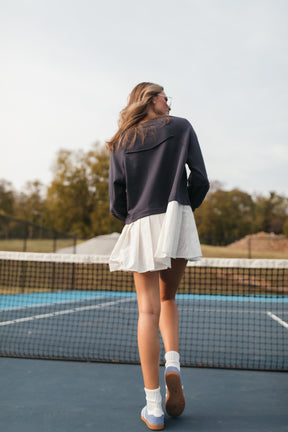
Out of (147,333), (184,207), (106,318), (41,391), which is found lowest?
(106,318)

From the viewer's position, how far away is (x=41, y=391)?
2.50 metres

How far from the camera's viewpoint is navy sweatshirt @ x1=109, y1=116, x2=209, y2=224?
2125 millimetres

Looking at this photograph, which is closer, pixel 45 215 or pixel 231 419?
pixel 231 419

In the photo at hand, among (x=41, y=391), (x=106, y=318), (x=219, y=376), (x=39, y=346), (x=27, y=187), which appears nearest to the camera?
(x=41, y=391)

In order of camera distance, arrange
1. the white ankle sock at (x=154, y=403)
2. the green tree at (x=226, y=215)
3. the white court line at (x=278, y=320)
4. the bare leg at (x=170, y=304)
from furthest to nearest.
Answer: the green tree at (x=226, y=215) → the white court line at (x=278, y=320) → the bare leg at (x=170, y=304) → the white ankle sock at (x=154, y=403)

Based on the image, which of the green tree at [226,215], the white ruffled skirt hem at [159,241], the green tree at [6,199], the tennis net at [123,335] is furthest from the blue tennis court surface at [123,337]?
the green tree at [6,199]

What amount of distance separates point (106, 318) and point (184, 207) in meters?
4.65

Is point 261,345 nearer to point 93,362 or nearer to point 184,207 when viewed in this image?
point 93,362

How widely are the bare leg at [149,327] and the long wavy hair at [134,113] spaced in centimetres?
69

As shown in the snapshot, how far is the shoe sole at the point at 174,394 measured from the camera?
2.02 metres

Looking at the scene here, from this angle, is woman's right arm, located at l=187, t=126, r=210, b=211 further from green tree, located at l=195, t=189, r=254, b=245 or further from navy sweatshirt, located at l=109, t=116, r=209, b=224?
green tree, located at l=195, t=189, r=254, b=245

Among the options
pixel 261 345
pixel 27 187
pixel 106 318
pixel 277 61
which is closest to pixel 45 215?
pixel 27 187

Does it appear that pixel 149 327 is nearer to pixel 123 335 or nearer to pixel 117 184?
pixel 117 184

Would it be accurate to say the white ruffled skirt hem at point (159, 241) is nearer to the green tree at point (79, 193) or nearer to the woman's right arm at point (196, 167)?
the woman's right arm at point (196, 167)
